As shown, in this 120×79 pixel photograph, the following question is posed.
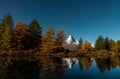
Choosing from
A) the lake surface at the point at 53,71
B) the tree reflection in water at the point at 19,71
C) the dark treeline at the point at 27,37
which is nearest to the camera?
the tree reflection in water at the point at 19,71

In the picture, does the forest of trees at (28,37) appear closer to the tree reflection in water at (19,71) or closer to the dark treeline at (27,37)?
the dark treeline at (27,37)

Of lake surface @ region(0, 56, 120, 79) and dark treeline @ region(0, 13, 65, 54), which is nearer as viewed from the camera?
lake surface @ region(0, 56, 120, 79)

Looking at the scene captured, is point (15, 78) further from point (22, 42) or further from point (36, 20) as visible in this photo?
point (36, 20)

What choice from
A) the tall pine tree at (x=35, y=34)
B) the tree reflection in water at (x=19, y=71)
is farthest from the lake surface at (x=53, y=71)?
the tall pine tree at (x=35, y=34)

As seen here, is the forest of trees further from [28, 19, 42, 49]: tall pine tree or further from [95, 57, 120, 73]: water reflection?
[95, 57, 120, 73]: water reflection

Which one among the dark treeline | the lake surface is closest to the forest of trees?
the dark treeline

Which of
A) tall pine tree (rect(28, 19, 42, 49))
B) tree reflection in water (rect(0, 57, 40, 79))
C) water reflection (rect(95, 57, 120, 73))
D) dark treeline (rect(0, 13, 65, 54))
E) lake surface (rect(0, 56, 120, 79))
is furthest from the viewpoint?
tall pine tree (rect(28, 19, 42, 49))

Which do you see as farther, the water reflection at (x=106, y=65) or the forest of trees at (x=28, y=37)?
the forest of trees at (x=28, y=37)

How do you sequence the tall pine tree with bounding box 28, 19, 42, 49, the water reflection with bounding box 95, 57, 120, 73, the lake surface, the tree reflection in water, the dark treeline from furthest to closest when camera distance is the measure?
the tall pine tree with bounding box 28, 19, 42, 49 < the dark treeline < the water reflection with bounding box 95, 57, 120, 73 < the lake surface < the tree reflection in water

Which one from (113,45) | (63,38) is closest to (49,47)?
(63,38)

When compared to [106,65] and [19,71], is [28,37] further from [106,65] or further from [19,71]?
[19,71]

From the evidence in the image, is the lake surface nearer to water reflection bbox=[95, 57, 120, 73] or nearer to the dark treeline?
water reflection bbox=[95, 57, 120, 73]

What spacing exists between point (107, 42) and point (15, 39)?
190 ft

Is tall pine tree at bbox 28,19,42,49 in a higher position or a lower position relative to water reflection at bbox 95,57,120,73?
higher
